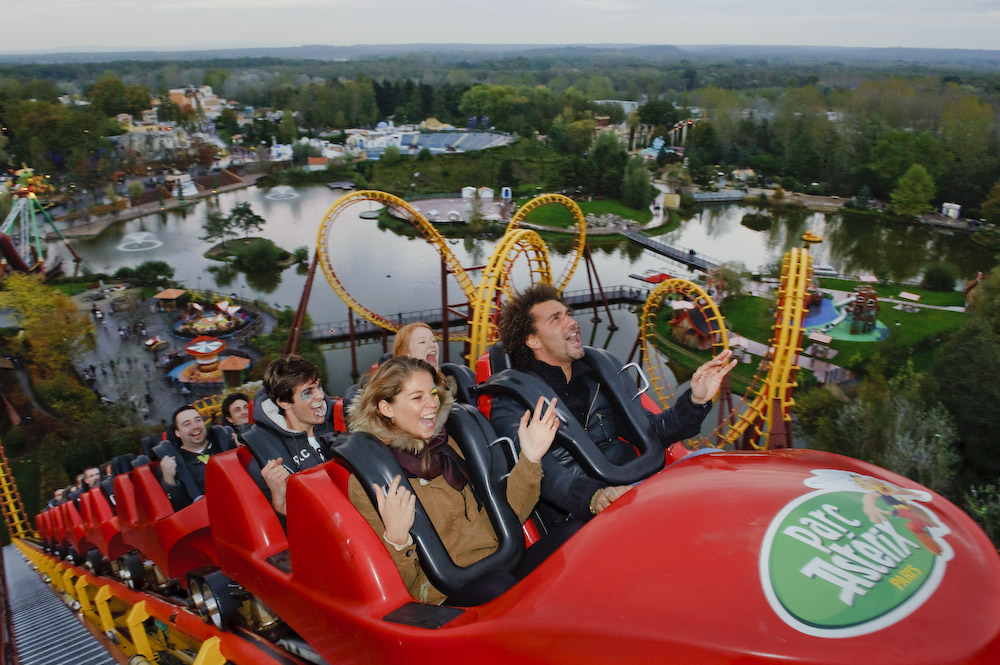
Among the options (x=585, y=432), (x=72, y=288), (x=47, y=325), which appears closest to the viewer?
(x=585, y=432)

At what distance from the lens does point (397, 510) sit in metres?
1.88

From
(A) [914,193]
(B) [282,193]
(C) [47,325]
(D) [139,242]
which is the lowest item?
(D) [139,242]

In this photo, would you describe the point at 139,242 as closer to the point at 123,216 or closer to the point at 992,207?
the point at 123,216

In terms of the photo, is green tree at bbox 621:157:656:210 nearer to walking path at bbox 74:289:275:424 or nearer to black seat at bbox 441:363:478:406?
walking path at bbox 74:289:275:424

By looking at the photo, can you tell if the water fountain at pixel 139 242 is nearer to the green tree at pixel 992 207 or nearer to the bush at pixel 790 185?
the bush at pixel 790 185

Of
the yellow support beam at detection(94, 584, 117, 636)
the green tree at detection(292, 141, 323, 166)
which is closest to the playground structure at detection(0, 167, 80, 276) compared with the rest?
the green tree at detection(292, 141, 323, 166)

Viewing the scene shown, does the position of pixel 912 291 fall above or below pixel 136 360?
above

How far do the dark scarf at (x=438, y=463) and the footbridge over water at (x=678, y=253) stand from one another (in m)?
24.0

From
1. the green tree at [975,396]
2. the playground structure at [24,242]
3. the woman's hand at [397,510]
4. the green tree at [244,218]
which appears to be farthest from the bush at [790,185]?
the woman's hand at [397,510]

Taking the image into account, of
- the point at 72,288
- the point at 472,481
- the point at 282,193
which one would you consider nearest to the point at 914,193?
the point at 282,193

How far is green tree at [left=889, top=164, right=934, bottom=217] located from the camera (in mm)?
34219

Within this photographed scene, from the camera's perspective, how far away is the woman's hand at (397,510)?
188cm

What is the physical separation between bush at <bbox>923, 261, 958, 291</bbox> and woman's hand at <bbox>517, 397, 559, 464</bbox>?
25870 mm

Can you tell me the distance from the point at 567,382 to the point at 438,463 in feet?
2.60
